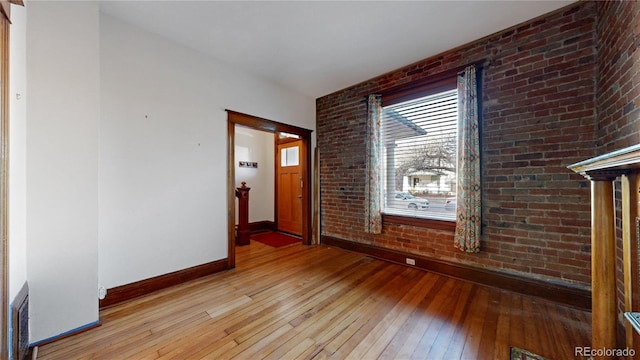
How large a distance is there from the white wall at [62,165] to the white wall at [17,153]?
0.05 metres

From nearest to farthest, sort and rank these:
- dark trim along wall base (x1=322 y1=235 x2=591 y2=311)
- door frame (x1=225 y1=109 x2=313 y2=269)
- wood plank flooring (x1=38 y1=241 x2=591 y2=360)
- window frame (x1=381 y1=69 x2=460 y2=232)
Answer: wood plank flooring (x1=38 y1=241 x2=591 y2=360) < dark trim along wall base (x1=322 y1=235 x2=591 y2=311) < window frame (x1=381 y1=69 x2=460 y2=232) < door frame (x1=225 y1=109 x2=313 y2=269)

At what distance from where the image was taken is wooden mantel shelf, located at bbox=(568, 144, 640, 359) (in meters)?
0.96

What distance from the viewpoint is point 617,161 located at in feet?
2.83

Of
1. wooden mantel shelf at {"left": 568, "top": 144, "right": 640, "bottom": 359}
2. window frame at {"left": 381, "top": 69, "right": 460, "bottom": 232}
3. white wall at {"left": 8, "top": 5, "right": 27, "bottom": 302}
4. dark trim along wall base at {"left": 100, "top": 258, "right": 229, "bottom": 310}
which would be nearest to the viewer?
wooden mantel shelf at {"left": 568, "top": 144, "right": 640, "bottom": 359}

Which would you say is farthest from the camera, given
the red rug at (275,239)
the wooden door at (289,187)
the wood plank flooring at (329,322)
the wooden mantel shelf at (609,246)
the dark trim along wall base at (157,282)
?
the wooden door at (289,187)

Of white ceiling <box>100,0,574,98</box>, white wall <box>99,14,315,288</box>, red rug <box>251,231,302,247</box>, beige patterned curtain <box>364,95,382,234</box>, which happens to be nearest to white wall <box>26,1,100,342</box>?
white wall <box>99,14,315,288</box>

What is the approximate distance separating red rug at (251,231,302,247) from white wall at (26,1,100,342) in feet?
8.20

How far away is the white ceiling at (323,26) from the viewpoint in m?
1.96

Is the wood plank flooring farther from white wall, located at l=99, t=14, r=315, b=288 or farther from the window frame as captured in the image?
the window frame

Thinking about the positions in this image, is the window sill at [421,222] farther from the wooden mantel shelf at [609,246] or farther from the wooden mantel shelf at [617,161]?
the wooden mantel shelf at [617,161]

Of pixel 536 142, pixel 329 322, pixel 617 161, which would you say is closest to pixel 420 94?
pixel 536 142

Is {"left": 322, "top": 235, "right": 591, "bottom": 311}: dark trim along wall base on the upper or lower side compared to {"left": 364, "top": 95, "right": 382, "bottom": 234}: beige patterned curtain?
lower

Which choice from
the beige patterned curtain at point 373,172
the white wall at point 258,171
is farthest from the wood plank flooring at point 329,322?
the white wall at point 258,171

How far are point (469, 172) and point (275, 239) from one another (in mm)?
3397
